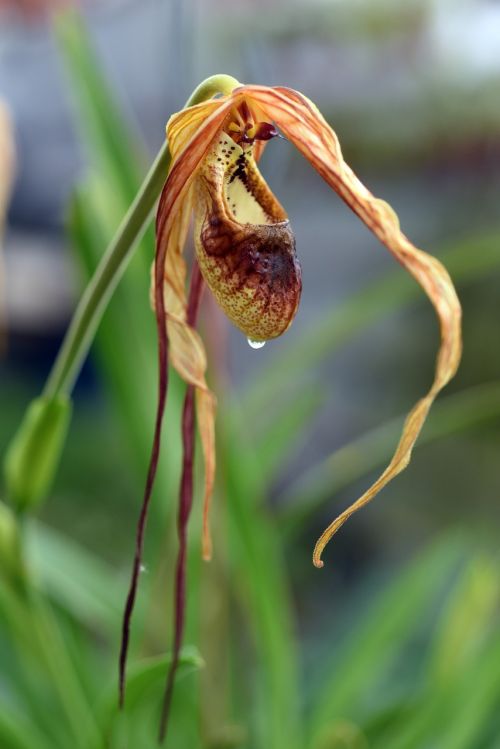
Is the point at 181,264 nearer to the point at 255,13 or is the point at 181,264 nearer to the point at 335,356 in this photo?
the point at 335,356

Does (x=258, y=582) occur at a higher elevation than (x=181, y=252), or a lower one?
lower

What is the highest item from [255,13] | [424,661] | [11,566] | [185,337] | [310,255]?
[255,13]

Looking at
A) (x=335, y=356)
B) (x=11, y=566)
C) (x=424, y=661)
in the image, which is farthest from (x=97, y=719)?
(x=335, y=356)

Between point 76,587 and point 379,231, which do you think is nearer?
point 379,231

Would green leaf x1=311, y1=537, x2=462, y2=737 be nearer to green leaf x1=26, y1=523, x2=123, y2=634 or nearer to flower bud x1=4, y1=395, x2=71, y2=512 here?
green leaf x1=26, y1=523, x2=123, y2=634

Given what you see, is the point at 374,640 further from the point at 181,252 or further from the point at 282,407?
the point at 282,407

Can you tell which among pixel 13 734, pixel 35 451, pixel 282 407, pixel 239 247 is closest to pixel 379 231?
pixel 239 247
